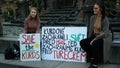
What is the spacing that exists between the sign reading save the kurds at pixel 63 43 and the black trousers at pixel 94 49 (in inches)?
16.8

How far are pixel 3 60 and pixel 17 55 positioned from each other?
1.38 ft

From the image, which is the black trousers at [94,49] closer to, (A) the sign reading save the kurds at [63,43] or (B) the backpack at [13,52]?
(A) the sign reading save the kurds at [63,43]

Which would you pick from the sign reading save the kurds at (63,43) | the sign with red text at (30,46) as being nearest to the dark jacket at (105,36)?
the sign reading save the kurds at (63,43)

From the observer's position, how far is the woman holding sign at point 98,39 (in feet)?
22.8

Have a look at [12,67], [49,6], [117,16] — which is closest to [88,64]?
[12,67]

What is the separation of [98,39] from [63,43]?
1.26m

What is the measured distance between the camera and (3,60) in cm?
834

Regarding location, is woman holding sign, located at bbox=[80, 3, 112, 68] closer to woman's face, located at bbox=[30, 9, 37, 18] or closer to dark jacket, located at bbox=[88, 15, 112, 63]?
dark jacket, located at bbox=[88, 15, 112, 63]

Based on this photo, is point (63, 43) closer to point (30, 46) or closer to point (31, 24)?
point (30, 46)

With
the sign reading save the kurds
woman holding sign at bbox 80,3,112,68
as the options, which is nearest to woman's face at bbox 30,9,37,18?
the sign reading save the kurds

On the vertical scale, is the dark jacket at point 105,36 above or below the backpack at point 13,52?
above

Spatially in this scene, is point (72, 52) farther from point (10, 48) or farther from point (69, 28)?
point (10, 48)

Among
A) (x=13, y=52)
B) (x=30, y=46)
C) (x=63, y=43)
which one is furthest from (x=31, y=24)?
(x=63, y=43)

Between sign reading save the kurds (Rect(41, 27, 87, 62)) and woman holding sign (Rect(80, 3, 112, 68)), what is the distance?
0.45 metres
